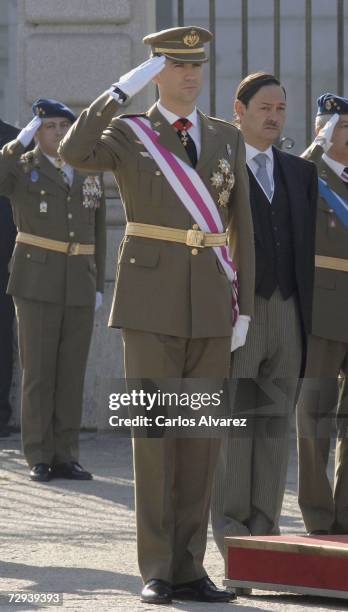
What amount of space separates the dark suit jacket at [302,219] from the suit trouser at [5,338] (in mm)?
4070

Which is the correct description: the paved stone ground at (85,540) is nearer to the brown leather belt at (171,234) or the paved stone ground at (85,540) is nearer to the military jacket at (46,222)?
the military jacket at (46,222)

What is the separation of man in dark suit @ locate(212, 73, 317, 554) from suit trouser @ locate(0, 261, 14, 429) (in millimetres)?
4145

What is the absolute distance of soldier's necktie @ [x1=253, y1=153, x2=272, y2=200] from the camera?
6.79 metres

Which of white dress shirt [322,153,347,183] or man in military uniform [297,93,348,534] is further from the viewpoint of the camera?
white dress shirt [322,153,347,183]

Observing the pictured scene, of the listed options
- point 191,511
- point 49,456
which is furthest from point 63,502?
point 191,511

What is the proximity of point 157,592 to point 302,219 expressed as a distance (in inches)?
58.2

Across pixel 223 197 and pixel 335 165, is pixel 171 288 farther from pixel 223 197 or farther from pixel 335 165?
pixel 335 165

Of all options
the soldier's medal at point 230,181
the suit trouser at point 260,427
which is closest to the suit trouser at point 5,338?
the suit trouser at point 260,427

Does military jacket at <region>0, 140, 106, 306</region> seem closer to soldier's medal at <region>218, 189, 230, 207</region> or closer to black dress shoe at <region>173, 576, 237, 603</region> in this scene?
soldier's medal at <region>218, 189, 230, 207</region>

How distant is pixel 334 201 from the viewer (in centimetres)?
736

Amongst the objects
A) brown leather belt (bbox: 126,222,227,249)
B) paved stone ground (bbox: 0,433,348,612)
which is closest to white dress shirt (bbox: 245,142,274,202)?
brown leather belt (bbox: 126,222,227,249)

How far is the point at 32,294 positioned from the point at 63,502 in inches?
50.0

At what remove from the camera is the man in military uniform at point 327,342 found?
7270 mm

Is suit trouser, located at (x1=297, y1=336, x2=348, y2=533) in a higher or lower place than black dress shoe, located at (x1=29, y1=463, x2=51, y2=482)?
higher
